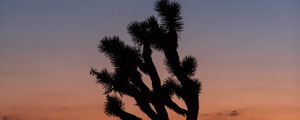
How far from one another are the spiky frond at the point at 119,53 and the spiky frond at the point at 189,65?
1.12 metres

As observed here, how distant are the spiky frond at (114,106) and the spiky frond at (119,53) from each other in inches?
31.0

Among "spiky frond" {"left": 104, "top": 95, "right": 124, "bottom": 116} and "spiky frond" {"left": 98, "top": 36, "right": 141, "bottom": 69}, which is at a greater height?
"spiky frond" {"left": 98, "top": 36, "right": 141, "bottom": 69}

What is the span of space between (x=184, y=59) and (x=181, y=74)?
49cm

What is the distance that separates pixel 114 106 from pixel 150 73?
1.17m

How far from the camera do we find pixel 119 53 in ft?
46.1

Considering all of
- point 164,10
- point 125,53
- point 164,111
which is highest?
point 164,10

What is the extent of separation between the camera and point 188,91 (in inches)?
554

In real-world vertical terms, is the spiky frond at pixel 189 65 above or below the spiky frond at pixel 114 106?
above

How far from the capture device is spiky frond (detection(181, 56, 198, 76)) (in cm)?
1426

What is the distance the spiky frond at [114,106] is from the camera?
14047mm

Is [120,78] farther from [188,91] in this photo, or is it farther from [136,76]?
[188,91]

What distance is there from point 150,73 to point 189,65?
96 cm

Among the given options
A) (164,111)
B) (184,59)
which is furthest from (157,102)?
(184,59)

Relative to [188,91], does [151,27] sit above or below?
above
